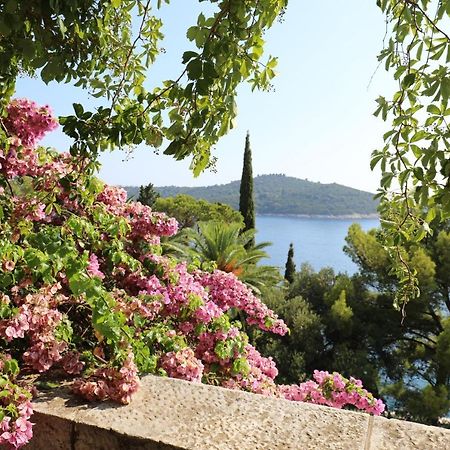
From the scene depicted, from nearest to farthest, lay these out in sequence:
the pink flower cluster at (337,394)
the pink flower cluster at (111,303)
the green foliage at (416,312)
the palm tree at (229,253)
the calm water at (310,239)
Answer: the pink flower cluster at (111,303), the pink flower cluster at (337,394), the palm tree at (229,253), the green foliage at (416,312), the calm water at (310,239)

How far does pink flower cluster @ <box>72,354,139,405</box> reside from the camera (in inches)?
61.4

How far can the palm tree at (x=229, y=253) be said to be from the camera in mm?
14055

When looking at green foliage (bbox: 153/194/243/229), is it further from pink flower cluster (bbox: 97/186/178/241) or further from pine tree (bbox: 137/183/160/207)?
pink flower cluster (bbox: 97/186/178/241)

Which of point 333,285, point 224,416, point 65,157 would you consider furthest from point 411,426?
point 333,285

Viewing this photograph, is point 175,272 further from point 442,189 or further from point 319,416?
point 442,189

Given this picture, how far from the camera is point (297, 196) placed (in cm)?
12244

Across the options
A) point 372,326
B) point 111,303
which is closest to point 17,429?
point 111,303

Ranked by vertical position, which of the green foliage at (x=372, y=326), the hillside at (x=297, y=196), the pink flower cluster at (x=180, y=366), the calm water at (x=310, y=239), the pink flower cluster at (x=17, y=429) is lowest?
the calm water at (x=310, y=239)

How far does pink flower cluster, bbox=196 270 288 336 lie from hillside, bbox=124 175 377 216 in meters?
97.9

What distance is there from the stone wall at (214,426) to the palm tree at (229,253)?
11.8 meters

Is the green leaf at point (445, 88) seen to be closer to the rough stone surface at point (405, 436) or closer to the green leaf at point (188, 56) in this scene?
the green leaf at point (188, 56)

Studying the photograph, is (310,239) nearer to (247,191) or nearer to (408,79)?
(247,191)

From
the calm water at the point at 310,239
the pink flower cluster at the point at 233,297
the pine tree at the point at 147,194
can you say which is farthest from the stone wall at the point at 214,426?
the calm water at the point at 310,239

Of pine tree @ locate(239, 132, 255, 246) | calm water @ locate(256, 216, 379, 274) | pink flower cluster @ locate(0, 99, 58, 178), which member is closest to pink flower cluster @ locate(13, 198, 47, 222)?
pink flower cluster @ locate(0, 99, 58, 178)
